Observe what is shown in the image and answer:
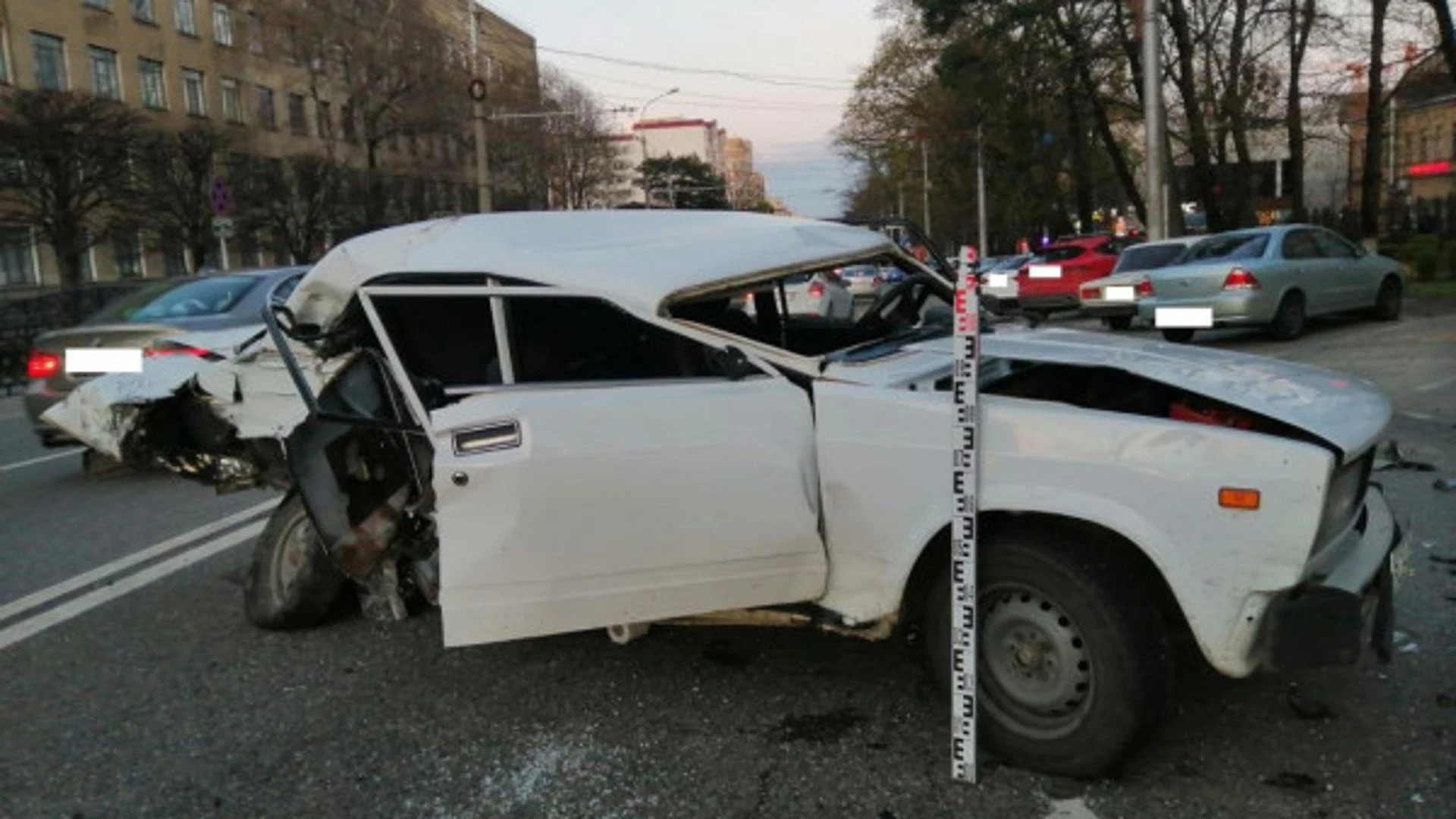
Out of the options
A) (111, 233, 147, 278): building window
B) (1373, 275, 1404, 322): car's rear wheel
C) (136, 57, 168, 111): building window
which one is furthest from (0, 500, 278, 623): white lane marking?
(136, 57, 168, 111): building window

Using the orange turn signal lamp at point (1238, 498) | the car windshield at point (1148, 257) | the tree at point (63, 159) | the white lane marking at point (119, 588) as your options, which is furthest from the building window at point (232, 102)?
the orange turn signal lamp at point (1238, 498)

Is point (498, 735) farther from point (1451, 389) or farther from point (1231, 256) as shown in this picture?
point (1231, 256)

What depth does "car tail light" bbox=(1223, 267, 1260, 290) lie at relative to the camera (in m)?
14.0

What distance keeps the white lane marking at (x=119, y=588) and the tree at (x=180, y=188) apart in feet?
99.2

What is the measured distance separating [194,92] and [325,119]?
23.5 feet

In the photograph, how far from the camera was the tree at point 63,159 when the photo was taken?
2759cm

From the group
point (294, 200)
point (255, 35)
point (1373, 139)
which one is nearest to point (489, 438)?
point (1373, 139)

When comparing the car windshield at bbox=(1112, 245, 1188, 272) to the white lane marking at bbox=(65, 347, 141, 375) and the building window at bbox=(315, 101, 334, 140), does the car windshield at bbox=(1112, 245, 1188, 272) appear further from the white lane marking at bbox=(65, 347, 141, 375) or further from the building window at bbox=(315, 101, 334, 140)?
the building window at bbox=(315, 101, 334, 140)

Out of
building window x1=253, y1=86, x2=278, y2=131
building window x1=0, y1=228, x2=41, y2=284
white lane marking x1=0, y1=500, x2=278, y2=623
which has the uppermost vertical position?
building window x1=253, y1=86, x2=278, y2=131

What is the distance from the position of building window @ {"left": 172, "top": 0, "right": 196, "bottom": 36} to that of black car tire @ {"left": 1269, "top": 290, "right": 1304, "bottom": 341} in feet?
151

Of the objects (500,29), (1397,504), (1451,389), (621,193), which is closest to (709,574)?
(1397,504)

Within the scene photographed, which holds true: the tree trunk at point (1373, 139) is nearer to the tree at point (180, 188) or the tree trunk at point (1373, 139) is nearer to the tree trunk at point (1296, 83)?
the tree trunk at point (1296, 83)

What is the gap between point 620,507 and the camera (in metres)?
3.58

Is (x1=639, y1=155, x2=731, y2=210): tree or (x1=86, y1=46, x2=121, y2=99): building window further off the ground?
(x1=86, y1=46, x2=121, y2=99): building window
